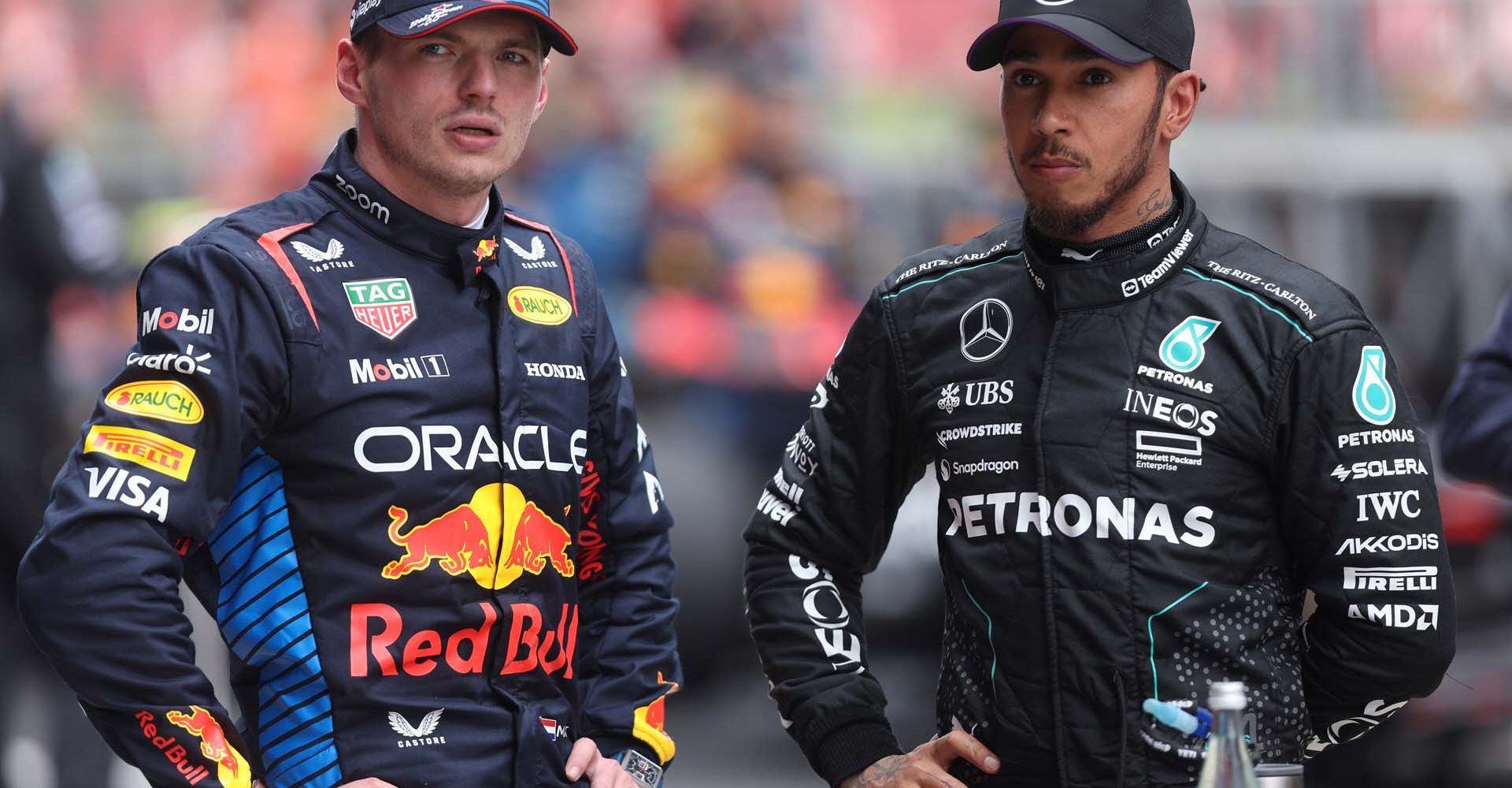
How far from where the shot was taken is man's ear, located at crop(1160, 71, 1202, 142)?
9.85 feet

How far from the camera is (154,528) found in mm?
2723

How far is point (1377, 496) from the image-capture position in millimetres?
2826

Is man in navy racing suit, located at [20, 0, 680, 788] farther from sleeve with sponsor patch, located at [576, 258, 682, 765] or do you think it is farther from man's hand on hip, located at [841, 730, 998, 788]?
man's hand on hip, located at [841, 730, 998, 788]

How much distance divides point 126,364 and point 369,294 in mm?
369

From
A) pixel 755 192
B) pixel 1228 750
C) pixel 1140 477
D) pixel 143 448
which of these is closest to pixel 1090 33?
pixel 1140 477

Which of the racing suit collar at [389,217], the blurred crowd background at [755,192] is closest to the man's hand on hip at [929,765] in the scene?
the racing suit collar at [389,217]

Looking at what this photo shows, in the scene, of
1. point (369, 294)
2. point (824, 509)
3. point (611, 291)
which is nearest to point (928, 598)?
point (611, 291)

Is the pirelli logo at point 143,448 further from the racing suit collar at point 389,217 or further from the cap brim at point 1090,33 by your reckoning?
the cap brim at point 1090,33

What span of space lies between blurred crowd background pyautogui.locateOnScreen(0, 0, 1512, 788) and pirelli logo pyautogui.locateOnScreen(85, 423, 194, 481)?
3.69m

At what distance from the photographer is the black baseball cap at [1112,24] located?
2875 mm

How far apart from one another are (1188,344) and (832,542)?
2.24ft

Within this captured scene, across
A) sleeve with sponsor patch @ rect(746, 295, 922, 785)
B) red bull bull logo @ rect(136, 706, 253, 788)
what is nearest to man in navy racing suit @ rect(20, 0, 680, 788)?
red bull bull logo @ rect(136, 706, 253, 788)

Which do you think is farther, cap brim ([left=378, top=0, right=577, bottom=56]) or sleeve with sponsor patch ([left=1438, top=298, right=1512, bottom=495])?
sleeve with sponsor patch ([left=1438, top=298, right=1512, bottom=495])

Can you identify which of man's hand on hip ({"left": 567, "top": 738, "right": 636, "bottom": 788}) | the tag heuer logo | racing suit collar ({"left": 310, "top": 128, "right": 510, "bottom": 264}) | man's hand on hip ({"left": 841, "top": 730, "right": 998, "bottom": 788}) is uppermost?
racing suit collar ({"left": 310, "top": 128, "right": 510, "bottom": 264})
